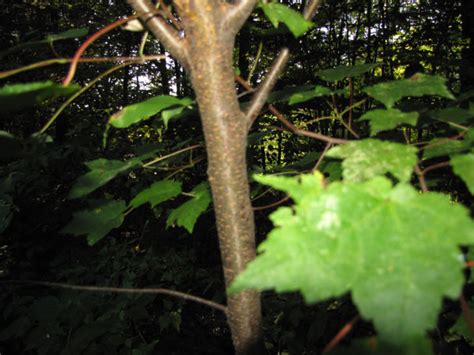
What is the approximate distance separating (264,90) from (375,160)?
0.34 meters

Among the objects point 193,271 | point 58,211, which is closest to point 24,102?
point 193,271

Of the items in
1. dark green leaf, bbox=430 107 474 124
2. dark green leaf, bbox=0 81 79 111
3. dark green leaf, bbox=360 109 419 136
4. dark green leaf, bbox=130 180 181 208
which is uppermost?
dark green leaf, bbox=0 81 79 111

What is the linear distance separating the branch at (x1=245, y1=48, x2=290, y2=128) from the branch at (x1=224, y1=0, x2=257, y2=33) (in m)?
0.18

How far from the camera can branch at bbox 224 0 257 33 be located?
76 cm

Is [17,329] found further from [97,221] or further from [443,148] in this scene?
[443,148]

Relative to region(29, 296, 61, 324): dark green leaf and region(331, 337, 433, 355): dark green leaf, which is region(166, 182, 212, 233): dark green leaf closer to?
region(331, 337, 433, 355): dark green leaf

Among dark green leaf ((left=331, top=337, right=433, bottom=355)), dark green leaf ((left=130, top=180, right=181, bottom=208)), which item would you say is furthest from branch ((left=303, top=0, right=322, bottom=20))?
dark green leaf ((left=331, top=337, right=433, bottom=355))

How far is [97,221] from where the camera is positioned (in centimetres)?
116

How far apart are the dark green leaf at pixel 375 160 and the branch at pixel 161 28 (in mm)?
442

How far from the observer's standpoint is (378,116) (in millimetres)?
928

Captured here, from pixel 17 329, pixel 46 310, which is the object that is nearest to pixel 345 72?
pixel 46 310

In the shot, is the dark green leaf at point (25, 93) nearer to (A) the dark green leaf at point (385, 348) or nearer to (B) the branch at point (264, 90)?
(B) the branch at point (264, 90)

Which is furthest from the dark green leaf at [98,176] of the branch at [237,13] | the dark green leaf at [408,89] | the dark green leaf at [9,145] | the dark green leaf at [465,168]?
the dark green leaf at [465,168]

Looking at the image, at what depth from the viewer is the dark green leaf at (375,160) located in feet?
2.27
